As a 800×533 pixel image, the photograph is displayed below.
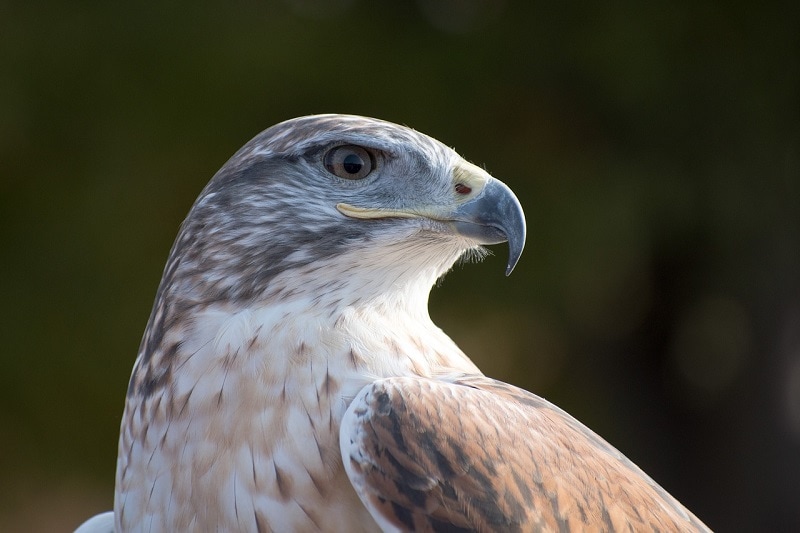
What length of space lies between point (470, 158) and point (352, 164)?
4.00 m

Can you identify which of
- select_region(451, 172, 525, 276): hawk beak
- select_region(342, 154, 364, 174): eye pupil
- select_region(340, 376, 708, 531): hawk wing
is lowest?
select_region(340, 376, 708, 531): hawk wing

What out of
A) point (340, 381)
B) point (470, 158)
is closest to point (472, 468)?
point (340, 381)

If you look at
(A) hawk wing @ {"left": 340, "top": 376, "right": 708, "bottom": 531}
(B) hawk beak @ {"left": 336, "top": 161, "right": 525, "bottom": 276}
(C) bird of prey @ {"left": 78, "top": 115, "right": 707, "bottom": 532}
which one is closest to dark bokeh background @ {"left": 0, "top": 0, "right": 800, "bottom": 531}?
(C) bird of prey @ {"left": 78, "top": 115, "right": 707, "bottom": 532}

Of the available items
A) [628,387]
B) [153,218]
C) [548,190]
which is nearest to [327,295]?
[153,218]

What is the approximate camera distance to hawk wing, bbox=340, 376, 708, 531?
1.95 metres

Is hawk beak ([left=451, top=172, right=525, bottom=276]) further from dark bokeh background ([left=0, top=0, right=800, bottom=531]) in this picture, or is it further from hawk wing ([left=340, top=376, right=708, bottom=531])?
dark bokeh background ([left=0, top=0, right=800, bottom=531])

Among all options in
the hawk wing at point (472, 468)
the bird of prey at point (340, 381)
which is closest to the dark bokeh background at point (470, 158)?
the bird of prey at point (340, 381)

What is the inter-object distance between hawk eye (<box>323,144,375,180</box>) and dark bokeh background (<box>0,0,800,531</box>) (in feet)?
12.1

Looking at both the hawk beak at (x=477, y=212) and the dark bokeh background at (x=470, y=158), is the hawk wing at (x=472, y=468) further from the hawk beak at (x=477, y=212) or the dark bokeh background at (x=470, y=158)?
the dark bokeh background at (x=470, y=158)

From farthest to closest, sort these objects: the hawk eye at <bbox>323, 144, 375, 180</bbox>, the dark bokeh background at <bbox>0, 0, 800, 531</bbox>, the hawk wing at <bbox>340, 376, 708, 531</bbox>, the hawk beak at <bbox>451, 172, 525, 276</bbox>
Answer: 1. the dark bokeh background at <bbox>0, 0, 800, 531</bbox>
2. the hawk eye at <bbox>323, 144, 375, 180</bbox>
3. the hawk beak at <bbox>451, 172, 525, 276</bbox>
4. the hawk wing at <bbox>340, 376, 708, 531</bbox>

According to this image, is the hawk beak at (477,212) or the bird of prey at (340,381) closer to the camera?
the bird of prey at (340,381)

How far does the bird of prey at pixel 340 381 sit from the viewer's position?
2018 mm

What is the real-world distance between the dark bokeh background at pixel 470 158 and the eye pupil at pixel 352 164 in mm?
3715

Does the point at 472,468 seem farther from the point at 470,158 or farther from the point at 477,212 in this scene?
the point at 470,158
